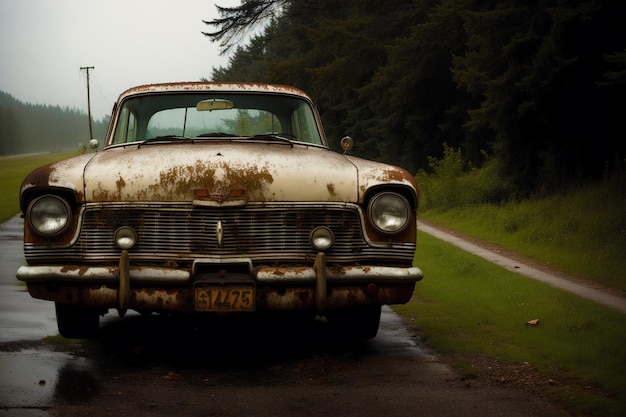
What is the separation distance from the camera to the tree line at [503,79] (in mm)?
13406

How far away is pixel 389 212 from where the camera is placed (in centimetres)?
536

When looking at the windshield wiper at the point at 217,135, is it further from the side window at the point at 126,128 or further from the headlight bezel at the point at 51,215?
the headlight bezel at the point at 51,215

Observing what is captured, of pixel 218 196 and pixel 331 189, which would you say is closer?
pixel 218 196

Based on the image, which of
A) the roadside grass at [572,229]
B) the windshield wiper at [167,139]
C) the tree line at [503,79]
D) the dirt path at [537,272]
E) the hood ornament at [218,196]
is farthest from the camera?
the tree line at [503,79]

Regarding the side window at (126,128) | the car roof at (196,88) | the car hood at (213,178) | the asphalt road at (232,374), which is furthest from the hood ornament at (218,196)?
the car roof at (196,88)

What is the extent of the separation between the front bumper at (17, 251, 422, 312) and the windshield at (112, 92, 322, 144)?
172cm

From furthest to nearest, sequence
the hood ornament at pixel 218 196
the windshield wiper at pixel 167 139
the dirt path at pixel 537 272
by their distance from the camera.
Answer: the dirt path at pixel 537 272, the windshield wiper at pixel 167 139, the hood ornament at pixel 218 196

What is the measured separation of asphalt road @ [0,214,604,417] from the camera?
4.27 meters

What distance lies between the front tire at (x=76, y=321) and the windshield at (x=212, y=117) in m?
1.51

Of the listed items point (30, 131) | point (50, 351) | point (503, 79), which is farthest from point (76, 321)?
point (30, 131)

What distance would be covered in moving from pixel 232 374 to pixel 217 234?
85 cm

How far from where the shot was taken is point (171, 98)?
6.82 metres

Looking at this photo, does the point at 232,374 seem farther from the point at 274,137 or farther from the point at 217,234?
the point at 274,137

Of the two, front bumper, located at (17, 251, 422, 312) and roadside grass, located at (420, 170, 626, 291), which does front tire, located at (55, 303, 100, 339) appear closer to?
front bumper, located at (17, 251, 422, 312)
